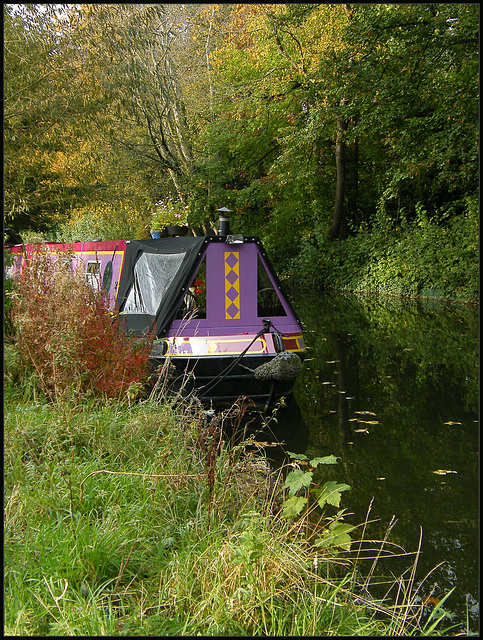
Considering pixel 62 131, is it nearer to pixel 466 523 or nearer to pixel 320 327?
pixel 320 327

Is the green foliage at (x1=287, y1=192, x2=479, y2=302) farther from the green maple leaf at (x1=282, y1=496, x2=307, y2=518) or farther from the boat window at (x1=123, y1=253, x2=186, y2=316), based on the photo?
the green maple leaf at (x1=282, y1=496, x2=307, y2=518)

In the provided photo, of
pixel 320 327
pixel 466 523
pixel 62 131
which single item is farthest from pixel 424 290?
pixel 466 523

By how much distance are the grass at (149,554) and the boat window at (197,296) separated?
11.3 feet

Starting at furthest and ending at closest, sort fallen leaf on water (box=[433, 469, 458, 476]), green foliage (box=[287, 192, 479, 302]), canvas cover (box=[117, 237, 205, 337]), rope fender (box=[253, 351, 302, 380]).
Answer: green foliage (box=[287, 192, 479, 302]), canvas cover (box=[117, 237, 205, 337]), rope fender (box=[253, 351, 302, 380]), fallen leaf on water (box=[433, 469, 458, 476])

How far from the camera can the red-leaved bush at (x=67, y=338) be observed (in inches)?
176

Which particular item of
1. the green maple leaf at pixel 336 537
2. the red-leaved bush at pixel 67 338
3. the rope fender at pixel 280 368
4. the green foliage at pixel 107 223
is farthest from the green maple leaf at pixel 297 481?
the green foliage at pixel 107 223

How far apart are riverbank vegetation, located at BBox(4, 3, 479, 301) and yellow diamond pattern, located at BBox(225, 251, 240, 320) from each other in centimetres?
397

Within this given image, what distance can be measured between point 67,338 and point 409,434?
3736mm

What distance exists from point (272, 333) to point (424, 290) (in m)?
13.1

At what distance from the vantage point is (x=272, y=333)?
733cm

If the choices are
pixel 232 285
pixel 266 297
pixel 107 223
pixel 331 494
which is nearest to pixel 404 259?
pixel 107 223

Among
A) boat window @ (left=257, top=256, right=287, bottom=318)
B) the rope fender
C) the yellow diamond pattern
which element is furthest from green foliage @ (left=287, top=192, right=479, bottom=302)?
the rope fender

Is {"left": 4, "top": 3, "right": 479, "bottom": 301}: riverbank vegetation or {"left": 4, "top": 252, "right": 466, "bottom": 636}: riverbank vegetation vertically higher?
{"left": 4, "top": 3, "right": 479, "bottom": 301}: riverbank vegetation

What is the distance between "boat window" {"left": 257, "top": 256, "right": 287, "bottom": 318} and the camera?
24.8ft
